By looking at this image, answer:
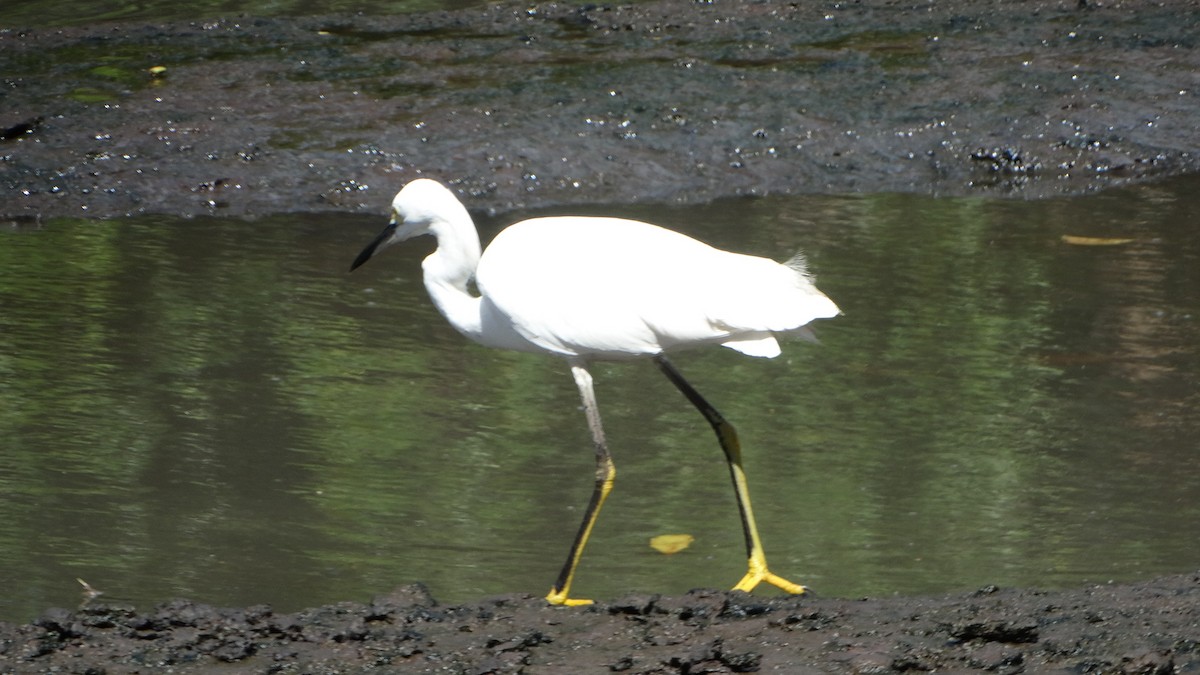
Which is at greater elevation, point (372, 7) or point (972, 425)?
point (372, 7)

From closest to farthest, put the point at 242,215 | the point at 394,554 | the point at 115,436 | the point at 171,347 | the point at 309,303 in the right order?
the point at 394,554 < the point at 115,436 < the point at 171,347 < the point at 309,303 < the point at 242,215

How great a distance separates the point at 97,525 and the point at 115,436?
65cm

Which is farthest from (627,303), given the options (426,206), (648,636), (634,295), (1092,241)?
(1092,241)

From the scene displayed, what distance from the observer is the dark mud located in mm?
2953

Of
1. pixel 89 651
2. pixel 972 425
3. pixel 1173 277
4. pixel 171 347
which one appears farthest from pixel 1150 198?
pixel 89 651

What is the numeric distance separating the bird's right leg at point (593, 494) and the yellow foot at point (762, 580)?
1.26 ft

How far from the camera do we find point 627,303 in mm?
3844

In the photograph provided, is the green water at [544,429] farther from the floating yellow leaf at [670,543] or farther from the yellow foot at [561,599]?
the yellow foot at [561,599]

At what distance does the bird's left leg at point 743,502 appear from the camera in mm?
3818

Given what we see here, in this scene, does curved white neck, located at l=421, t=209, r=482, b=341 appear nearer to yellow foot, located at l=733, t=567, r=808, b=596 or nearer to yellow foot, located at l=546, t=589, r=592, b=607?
yellow foot, located at l=546, t=589, r=592, b=607

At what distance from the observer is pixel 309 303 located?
6000 millimetres

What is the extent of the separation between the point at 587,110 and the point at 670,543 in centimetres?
432

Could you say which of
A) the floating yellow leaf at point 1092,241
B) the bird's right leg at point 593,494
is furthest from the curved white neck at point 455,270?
the floating yellow leaf at point 1092,241

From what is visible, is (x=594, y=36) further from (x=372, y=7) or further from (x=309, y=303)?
(x=309, y=303)
